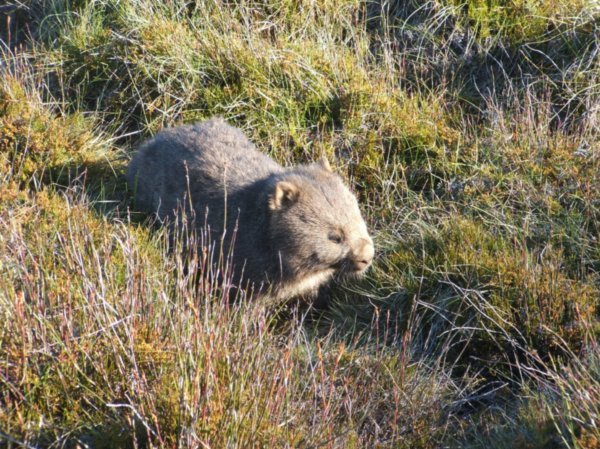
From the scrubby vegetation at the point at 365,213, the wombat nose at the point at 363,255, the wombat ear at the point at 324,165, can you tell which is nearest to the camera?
the scrubby vegetation at the point at 365,213

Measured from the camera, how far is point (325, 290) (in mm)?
6641

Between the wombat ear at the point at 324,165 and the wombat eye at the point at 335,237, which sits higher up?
the wombat ear at the point at 324,165

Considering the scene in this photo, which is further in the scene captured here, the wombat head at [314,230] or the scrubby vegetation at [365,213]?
the wombat head at [314,230]

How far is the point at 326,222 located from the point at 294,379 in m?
1.73

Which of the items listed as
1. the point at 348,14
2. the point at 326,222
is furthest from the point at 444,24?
the point at 326,222

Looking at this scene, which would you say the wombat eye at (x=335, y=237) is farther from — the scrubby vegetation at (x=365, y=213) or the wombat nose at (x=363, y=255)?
the scrubby vegetation at (x=365, y=213)

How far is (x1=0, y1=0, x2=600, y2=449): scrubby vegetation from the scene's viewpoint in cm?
407

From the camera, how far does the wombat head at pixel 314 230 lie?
605cm

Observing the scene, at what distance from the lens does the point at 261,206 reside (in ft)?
20.5

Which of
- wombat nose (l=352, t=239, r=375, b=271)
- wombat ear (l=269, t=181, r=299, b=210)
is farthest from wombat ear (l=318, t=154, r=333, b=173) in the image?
wombat nose (l=352, t=239, r=375, b=271)

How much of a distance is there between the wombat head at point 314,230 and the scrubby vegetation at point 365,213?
0.36m

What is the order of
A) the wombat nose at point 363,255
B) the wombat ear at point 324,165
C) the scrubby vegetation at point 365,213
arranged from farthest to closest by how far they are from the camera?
the wombat ear at point 324,165
the wombat nose at point 363,255
the scrubby vegetation at point 365,213

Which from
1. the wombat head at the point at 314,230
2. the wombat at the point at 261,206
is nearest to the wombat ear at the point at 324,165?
the wombat at the point at 261,206

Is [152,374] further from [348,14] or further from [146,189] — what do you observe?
[348,14]
